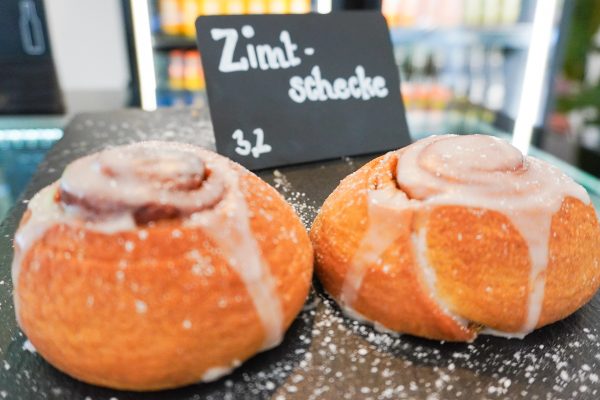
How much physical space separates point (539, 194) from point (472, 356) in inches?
11.6

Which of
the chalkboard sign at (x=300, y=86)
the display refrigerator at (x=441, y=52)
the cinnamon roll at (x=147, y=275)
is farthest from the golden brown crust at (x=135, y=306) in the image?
the display refrigerator at (x=441, y=52)

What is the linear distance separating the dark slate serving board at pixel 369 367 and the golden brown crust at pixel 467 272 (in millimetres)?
36

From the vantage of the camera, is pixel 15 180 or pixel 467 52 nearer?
pixel 15 180

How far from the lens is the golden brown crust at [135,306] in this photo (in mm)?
738

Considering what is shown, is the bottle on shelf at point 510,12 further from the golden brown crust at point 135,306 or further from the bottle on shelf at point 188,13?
the golden brown crust at point 135,306

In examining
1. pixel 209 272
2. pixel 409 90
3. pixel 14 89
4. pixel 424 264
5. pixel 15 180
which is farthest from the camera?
pixel 409 90

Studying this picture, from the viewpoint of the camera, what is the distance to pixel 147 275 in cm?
74

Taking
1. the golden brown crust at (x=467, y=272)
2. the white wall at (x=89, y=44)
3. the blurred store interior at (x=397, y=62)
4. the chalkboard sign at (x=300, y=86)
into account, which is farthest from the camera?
the white wall at (x=89, y=44)

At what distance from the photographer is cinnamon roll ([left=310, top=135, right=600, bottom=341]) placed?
87 centimetres

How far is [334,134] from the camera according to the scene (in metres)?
1.68

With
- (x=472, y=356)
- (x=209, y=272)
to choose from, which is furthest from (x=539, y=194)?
(x=209, y=272)

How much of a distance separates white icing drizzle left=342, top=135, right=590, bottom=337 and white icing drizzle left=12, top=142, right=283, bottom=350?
0.20 meters

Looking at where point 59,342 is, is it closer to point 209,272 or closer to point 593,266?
point 209,272

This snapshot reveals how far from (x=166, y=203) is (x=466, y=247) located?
1.56 feet
